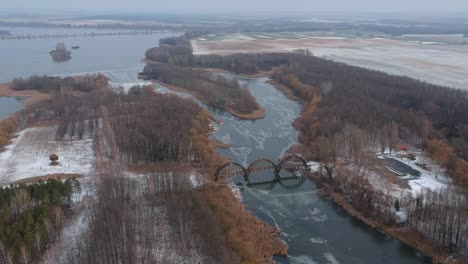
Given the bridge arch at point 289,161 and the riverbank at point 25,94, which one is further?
the riverbank at point 25,94

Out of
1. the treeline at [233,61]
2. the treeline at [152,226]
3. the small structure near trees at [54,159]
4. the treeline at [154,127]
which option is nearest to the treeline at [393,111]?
the treeline at [154,127]

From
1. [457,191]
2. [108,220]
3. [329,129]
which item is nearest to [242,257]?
[108,220]

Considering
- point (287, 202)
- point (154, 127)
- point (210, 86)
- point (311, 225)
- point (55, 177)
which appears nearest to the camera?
point (311, 225)

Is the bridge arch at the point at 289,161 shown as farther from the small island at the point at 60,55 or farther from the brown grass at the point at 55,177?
the small island at the point at 60,55

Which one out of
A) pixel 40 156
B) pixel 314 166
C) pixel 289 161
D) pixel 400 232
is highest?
pixel 289 161

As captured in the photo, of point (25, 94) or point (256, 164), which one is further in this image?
point (25, 94)

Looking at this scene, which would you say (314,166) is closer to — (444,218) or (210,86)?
(444,218)

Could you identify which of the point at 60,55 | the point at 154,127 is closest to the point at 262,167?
the point at 154,127

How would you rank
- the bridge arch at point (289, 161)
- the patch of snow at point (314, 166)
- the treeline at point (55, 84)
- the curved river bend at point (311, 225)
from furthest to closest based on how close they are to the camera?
the treeline at point (55, 84)
the patch of snow at point (314, 166)
the bridge arch at point (289, 161)
the curved river bend at point (311, 225)
